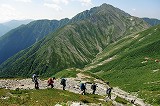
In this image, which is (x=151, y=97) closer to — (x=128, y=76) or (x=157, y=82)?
(x=157, y=82)

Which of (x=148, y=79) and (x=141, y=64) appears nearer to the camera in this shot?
(x=148, y=79)

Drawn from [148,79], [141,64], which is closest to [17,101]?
[148,79]

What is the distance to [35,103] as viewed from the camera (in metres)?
41.9

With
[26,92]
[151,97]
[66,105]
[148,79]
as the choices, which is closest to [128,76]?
[148,79]

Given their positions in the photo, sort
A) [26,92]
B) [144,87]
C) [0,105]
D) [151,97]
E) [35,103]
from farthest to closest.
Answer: [144,87], [151,97], [26,92], [35,103], [0,105]

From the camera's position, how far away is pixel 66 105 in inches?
1547

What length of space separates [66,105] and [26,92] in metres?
16.6

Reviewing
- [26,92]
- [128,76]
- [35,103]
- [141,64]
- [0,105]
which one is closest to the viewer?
[0,105]

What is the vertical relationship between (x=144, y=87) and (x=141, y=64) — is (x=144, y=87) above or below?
below

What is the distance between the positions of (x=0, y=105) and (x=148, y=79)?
4238 inches

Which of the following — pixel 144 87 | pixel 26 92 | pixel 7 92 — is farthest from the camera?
pixel 144 87

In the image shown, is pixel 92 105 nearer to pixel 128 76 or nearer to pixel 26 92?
pixel 26 92

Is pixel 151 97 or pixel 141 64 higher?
pixel 141 64

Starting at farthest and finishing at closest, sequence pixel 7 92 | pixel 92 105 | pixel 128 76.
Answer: pixel 128 76 < pixel 7 92 < pixel 92 105
